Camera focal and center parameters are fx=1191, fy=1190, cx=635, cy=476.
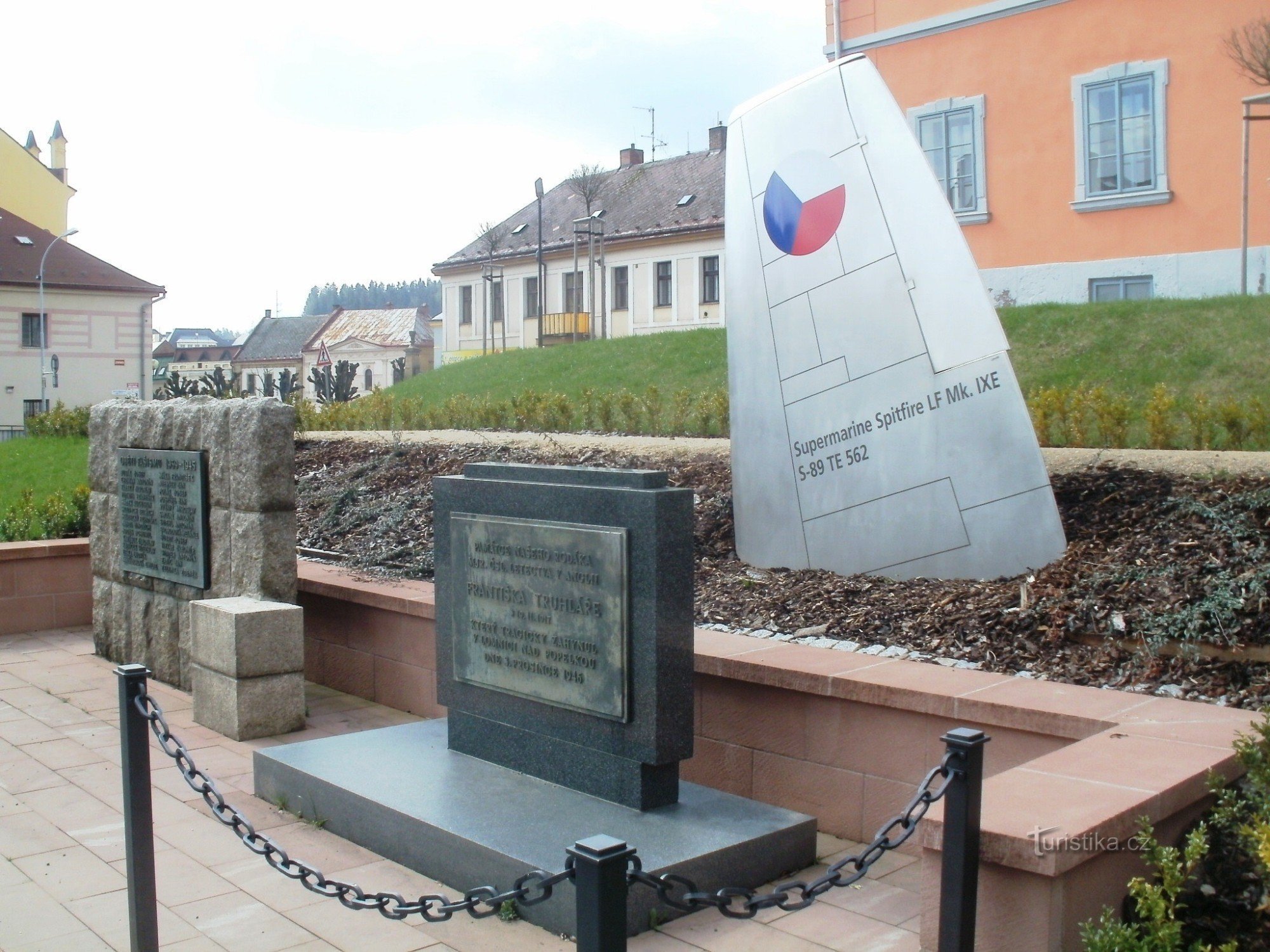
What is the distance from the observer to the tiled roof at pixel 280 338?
3530 inches

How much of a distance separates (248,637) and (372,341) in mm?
76927

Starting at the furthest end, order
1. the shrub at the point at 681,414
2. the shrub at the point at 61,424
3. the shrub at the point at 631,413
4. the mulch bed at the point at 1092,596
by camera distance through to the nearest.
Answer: the shrub at the point at 61,424 < the shrub at the point at 631,413 < the shrub at the point at 681,414 < the mulch bed at the point at 1092,596

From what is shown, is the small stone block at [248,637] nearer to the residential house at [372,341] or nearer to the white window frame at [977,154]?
the white window frame at [977,154]

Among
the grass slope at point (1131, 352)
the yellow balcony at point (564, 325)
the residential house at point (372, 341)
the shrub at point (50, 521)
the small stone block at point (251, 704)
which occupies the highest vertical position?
the residential house at point (372, 341)

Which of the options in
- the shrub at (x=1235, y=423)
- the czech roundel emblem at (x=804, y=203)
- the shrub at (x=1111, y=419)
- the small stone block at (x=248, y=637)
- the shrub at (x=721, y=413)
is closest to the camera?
the small stone block at (x=248, y=637)

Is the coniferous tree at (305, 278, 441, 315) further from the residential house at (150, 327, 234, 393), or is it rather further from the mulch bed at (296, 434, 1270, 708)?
the mulch bed at (296, 434, 1270, 708)

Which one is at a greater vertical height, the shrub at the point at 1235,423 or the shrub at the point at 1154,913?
the shrub at the point at 1235,423

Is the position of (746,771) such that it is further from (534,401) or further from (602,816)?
(534,401)

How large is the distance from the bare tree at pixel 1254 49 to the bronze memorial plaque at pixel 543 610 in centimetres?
1083

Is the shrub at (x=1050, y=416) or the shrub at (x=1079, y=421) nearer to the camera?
the shrub at (x=1079, y=421)

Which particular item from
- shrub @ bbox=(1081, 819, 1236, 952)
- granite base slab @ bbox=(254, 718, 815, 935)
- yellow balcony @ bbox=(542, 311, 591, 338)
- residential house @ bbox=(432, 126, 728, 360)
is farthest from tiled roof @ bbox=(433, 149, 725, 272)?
shrub @ bbox=(1081, 819, 1236, 952)

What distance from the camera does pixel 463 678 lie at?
5.11 m

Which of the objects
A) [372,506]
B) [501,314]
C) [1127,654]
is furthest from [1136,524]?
[501,314]

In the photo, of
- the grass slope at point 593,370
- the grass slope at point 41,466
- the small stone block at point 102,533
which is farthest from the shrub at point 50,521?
the grass slope at point 593,370
